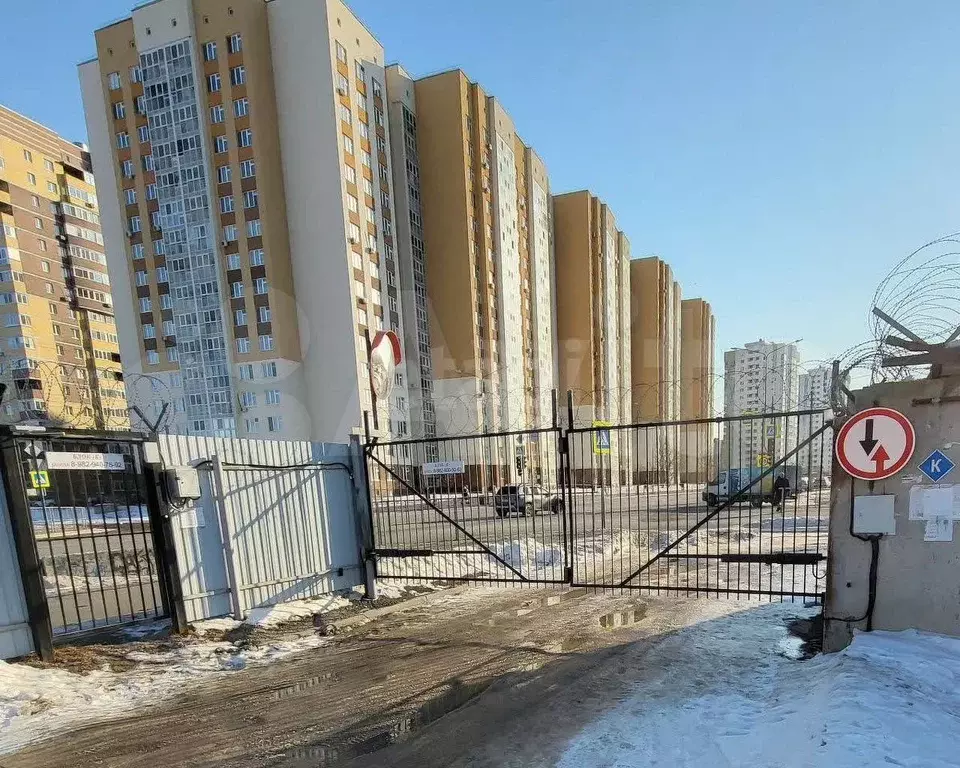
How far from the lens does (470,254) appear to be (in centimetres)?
4444

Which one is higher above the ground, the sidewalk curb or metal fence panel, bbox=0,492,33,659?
metal fence panel, bbox=0,492,33,659

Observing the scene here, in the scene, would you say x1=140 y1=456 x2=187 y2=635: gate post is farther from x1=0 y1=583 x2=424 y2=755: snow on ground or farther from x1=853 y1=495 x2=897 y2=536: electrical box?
x1=853 y1=495 x2=897 y2=536: electrical box

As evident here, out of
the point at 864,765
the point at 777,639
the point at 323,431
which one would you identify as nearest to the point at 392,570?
the point at 777,639

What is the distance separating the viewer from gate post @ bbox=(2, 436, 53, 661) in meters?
4.80

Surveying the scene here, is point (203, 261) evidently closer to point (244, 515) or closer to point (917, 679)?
point (244, 515)

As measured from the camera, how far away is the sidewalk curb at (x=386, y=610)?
633 centimetres

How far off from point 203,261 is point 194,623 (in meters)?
39.1

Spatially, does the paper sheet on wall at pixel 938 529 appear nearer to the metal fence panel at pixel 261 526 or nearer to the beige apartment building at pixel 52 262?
the metal fence panel at pixel 261 526

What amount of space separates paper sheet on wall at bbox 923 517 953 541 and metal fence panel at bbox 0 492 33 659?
902cm

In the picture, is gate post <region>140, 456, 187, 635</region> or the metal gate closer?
gate post <region>140, 456, 187, 635</region>

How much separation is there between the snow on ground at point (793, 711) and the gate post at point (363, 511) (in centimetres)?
438

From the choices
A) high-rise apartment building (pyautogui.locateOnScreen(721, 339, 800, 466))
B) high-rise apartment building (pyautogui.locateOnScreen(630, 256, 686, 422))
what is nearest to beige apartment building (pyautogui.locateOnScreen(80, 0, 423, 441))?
high-rise apartment building (pyautogui.locateOnScreen(721, 339, 800, 466))

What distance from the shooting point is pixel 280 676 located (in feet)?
16.1

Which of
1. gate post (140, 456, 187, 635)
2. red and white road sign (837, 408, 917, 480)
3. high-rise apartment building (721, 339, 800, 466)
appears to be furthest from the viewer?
high-rise apartment building (721, 339, 800, 466)
